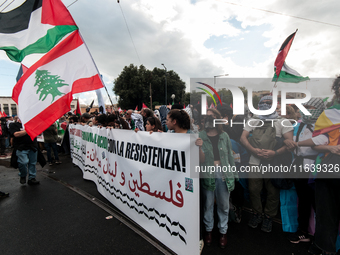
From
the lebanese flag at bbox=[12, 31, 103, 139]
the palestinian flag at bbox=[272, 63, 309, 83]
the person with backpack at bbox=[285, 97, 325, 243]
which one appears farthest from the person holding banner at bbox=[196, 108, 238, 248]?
the palestinian flag at bbox=[272, 63, 309, 83]

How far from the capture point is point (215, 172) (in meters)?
2.33

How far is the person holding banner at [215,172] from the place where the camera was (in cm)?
226

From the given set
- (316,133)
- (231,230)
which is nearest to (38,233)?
(231,230)

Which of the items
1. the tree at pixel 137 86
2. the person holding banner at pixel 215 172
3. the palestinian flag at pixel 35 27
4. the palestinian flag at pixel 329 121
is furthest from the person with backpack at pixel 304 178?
the tree at pixel 137 86

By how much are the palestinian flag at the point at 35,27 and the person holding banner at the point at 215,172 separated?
291 centimetres

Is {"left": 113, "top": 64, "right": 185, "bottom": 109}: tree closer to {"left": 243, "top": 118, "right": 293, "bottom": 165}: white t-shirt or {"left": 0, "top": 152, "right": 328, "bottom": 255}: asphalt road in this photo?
{"left": 0, "top": 152, "right": 328, "bottom": 255}: asphalt road

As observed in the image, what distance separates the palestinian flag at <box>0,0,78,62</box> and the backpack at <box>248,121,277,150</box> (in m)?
3.51

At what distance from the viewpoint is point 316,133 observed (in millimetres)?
2133

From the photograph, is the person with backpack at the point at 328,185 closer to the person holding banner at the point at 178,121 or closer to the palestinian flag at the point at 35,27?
the person holding banner at the point at 178,121

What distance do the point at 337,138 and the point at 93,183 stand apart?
477 centimetres

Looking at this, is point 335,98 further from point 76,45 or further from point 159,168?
point 76,45

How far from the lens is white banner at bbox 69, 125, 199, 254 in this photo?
6.58 feet

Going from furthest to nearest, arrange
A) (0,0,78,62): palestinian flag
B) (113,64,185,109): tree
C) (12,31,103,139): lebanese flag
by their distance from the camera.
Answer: (113,64,185,109): tree < (0,0,78,62): palestinian flag < (12,31,103,139): lebanese flag

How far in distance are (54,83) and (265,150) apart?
11.4ft
